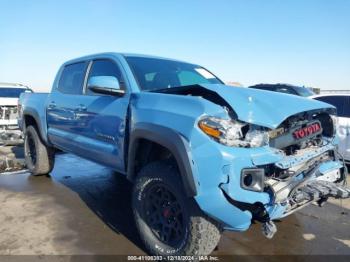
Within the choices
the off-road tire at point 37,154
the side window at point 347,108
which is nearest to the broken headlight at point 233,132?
the off-road tire at point 37,154

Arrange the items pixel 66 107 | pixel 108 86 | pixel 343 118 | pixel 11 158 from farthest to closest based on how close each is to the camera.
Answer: pixel 11 158
pixel 343 118
pixel 66 107
pixel 108 86

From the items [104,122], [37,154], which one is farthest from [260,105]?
[37,154]

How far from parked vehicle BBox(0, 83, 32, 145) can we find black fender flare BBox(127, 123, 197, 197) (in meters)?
6.30

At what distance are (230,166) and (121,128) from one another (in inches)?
56.3

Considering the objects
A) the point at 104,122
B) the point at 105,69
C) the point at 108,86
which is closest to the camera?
the point at 108,86

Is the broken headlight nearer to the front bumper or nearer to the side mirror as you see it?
the front bumper

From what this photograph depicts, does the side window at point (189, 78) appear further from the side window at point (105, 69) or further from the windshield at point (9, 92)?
the windshield at point (9, 92)

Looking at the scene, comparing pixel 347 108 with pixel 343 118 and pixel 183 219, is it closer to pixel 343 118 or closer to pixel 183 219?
pixel 343 118

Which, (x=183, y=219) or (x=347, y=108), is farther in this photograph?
(x=347, y=108)

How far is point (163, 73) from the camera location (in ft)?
13.8

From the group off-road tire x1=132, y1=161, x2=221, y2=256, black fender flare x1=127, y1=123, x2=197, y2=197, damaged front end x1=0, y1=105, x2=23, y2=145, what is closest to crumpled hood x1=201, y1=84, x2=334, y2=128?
black fender flare x1=127, y1=123, x2=197, y2=197

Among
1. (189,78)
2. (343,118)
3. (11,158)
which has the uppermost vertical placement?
(189,78)

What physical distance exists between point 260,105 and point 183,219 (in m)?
1.09

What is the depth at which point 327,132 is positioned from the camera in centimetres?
359
